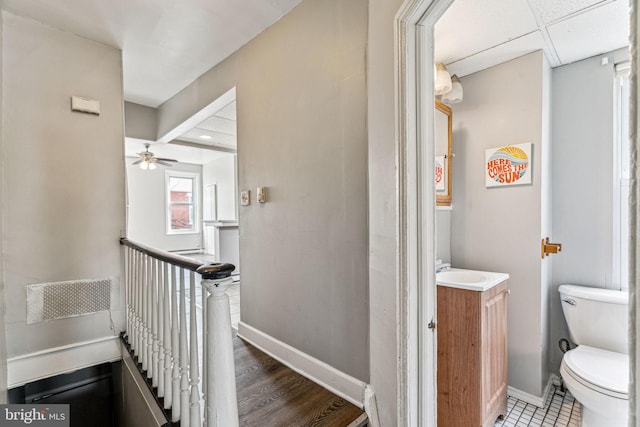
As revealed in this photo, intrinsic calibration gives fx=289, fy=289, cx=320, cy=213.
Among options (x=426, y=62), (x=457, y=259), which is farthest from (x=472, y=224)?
(x=426, y=62)

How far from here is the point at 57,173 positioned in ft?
6.95

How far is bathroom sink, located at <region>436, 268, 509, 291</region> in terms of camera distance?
1.62 m

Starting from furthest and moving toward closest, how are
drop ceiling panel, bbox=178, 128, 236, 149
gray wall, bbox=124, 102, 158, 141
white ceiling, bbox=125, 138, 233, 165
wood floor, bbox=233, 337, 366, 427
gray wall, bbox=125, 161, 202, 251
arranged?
gray wall, bbox=125, 161, 202, 251, white ceiling, bbox=125, 138, 233, 165, drop ceiling panel, bbox=178, 128, 236, 149, gray wall, bbox=124, 102, 158, 141, wood floor, bbox=233, 337, 366, 427

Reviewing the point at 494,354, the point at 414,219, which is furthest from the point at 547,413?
the point at 414,219

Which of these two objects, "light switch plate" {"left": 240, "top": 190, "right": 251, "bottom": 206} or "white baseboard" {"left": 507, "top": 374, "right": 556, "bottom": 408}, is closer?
"white baseboard" {"left": 507, "top": 374, "right": 556, "bottom": 408}

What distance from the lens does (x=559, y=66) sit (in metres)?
2.18

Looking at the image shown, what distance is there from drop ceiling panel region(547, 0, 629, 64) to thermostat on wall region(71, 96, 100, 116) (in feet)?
10.5

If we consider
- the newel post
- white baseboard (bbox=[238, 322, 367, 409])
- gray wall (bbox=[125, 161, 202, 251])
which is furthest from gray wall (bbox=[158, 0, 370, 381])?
gray wall (bbox=[125, 161, 202, 251])

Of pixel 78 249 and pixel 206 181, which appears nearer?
pixel 78 249

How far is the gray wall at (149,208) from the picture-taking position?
6.31 m

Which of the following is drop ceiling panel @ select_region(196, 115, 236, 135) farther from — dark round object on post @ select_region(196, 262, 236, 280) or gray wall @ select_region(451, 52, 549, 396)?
dark round object on post @ select_region(196, 262, 236, 280)

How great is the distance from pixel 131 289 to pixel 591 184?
346cm

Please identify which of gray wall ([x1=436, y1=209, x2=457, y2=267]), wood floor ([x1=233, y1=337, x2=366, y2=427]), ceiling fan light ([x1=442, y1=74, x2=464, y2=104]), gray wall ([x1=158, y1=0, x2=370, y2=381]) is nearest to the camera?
wood floor ([x1=233, y1=337, x2=366, y2=427])

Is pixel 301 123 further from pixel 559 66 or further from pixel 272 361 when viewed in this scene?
pixel 559 66
